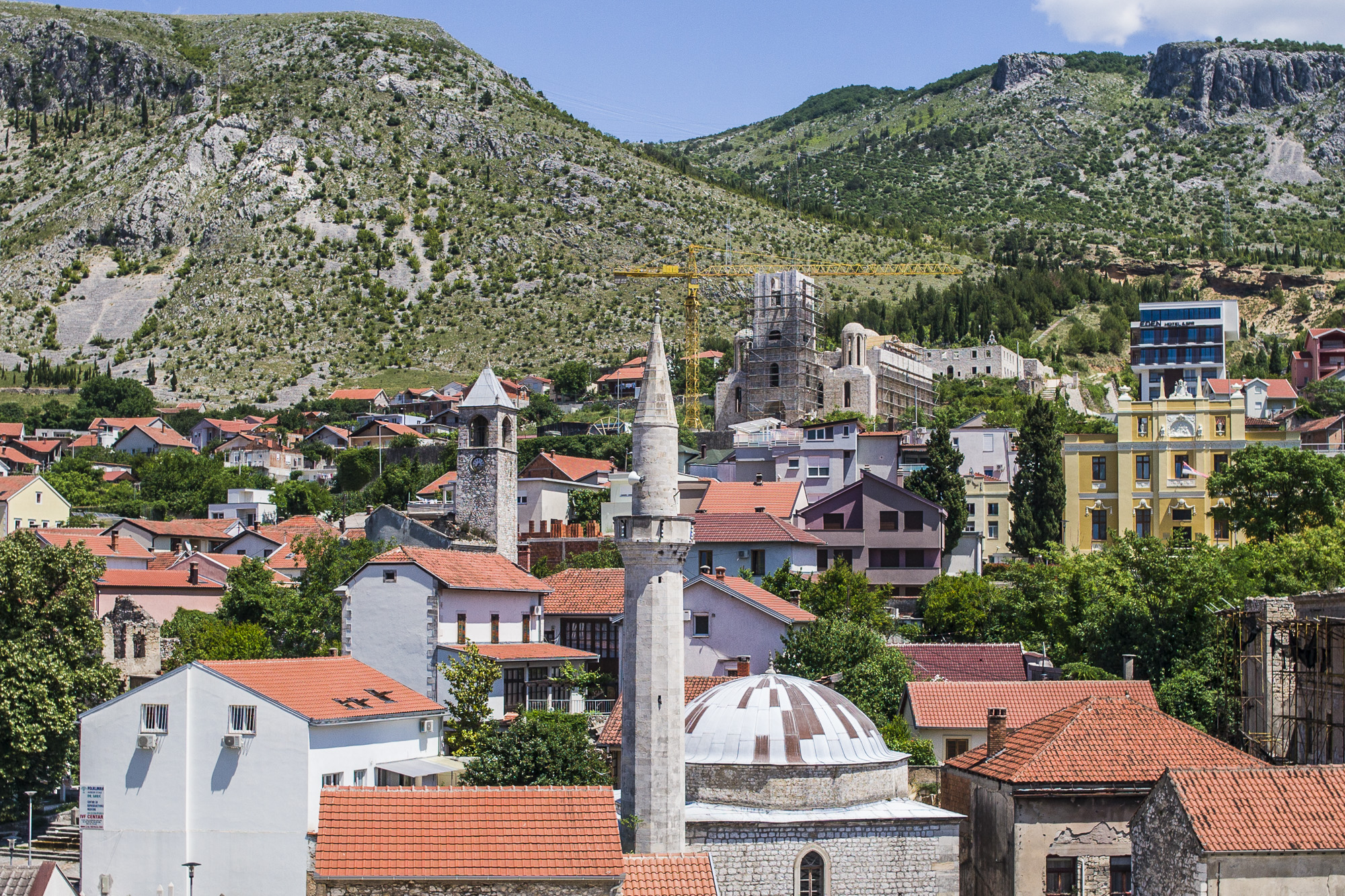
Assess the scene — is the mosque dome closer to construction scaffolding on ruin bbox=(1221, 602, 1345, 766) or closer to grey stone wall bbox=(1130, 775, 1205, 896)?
grey stone wall bbox=(1130, 775, 1205, 896)

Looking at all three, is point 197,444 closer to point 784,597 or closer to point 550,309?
point 550,309

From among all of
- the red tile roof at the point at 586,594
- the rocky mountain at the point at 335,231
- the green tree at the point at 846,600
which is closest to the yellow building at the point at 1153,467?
the green tree at the point at 846,600

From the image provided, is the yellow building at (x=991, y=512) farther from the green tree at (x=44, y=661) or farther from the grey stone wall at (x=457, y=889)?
the grey stone wall at (x=457, y=889)

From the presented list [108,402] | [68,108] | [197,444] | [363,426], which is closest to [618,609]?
[363,426]

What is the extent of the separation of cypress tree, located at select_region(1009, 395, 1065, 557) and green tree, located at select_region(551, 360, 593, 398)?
6605 centimetres

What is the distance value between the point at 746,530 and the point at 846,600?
6896 mm

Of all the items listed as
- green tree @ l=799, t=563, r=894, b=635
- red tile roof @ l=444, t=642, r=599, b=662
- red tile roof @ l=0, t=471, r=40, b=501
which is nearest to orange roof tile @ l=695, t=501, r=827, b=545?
green tree @ l=799, t=563, r=894, b=635

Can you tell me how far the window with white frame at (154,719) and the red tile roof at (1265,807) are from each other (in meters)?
22.0

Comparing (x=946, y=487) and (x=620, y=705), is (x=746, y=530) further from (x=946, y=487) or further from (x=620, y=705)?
(x=620, y=705)

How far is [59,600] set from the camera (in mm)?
43938

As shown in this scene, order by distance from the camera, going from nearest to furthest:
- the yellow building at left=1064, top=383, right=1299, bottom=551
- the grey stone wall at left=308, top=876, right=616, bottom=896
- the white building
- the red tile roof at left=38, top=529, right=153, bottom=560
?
the grey stone wall at left=308, top=876, right=616, bottom=896 < the white building < the yellow building at left=1064, top=383, right=1299, bottom=551 < the red tile roof at left=38, top=529, right=153, bottom=560

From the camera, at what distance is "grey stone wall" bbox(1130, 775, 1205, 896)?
2641 cm

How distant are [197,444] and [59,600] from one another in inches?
3302

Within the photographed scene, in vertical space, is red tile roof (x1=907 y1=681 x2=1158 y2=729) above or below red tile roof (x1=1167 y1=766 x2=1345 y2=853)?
above
